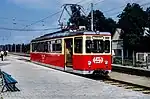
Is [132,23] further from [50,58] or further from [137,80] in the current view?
[137,80]

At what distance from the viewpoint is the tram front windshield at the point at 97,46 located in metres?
23.5

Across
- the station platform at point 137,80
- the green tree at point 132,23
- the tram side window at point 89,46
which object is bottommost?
the station platform at point 137,80

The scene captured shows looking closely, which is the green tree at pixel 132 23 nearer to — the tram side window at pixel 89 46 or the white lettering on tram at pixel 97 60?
the white lettering on tram at pixel 97 60

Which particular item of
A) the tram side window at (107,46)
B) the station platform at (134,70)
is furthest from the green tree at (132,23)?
the tram side window at (107,46)

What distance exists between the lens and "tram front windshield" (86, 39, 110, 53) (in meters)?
23.5

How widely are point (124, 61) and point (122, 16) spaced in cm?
4160

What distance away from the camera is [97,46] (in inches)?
933

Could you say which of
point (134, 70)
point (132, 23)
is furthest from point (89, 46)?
point (132, 23)

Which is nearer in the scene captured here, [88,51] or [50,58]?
[88,51]

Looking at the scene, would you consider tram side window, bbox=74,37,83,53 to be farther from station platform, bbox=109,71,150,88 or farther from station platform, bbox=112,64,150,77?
station platform, bbox=112,64,150,77

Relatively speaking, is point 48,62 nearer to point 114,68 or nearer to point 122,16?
point 114,68

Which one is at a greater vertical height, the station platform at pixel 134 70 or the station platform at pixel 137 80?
the station platform at pixel 134 70

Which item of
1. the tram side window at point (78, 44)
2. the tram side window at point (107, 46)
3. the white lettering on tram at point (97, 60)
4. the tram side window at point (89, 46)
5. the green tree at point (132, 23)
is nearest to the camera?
the tram side window at point (89, 46)

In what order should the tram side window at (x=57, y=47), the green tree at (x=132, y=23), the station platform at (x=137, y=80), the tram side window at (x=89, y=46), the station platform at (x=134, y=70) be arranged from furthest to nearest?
the green tree at (x=132, y=23)
the tram side window at (x=57, y=47)
the station platform at (x=134, y=70)
the tram side window at (x=89, y=46)
the station platform at (x=137, y=80)
